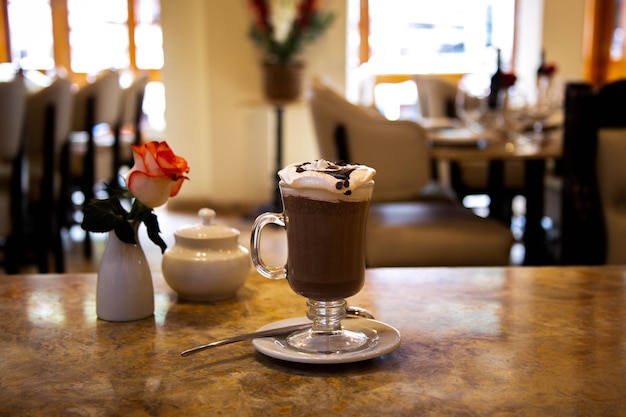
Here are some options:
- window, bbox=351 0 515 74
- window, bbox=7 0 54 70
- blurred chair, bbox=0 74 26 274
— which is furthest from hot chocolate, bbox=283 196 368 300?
window, bbox=7 0 54 70

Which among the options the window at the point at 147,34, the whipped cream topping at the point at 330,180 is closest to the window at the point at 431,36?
the window at the point at 147,34

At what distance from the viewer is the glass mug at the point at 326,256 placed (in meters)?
0.83

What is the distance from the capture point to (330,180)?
81cm

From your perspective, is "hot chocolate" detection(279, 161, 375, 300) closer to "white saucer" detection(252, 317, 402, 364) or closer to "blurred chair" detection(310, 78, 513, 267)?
"white saucer" detection(252, 317, 402, 364)

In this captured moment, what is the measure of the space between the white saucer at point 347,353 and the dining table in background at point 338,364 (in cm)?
1

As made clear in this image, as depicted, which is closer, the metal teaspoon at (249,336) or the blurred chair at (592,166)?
the metal teaspoon at (249,336)

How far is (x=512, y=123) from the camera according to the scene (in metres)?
2.77

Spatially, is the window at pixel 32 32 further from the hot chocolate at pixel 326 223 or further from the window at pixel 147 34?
the hot chocolate at pixel 326 223

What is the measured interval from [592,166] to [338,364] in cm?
175

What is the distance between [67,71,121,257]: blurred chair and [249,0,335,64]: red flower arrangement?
142 cm

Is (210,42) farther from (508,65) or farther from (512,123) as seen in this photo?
(512,123)

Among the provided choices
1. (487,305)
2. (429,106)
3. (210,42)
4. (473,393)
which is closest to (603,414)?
(473,393)

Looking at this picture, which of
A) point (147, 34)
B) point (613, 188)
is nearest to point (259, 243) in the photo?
point (613, 188)

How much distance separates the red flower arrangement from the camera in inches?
196
